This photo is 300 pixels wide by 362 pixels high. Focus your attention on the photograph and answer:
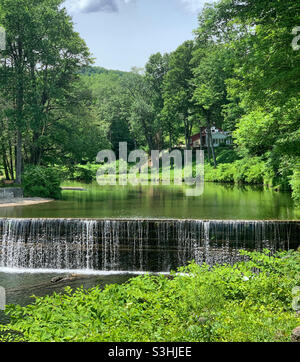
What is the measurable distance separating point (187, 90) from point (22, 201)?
31829 mm

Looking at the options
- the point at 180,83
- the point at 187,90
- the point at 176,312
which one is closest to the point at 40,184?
the point at 176,312

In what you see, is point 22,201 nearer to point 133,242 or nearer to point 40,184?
point 40,184

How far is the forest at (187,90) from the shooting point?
39.4ft

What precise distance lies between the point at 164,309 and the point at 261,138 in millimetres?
14687

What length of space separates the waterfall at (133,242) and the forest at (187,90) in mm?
3298

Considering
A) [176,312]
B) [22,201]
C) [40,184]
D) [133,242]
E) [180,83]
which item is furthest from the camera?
[180,83]

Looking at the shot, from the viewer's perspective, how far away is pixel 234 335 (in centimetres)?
497

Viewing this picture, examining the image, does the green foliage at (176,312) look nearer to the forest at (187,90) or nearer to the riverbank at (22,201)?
the forest at (187,90)

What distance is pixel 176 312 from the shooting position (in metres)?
5.94

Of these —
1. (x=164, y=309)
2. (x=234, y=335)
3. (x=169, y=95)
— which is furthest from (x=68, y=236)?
(x=169, y=95)

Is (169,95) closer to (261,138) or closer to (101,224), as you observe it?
(261,138)

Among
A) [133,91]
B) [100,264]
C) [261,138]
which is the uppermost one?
[133,91]

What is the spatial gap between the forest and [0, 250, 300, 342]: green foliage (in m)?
6.60

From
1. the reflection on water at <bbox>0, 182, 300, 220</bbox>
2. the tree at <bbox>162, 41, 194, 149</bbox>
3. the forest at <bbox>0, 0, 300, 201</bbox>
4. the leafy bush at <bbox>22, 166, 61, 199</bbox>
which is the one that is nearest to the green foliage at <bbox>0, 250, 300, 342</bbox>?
the forest at <bbox>0, 0, 300, 201</bbox>
